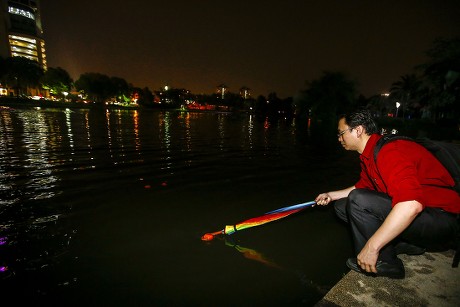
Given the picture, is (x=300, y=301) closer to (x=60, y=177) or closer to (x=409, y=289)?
(x=409, y=289)

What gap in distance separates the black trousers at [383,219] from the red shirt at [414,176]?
138mm

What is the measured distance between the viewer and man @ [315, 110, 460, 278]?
2236mm

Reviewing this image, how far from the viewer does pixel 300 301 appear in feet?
9.98

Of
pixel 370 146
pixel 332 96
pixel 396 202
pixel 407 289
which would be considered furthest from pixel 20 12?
pixel 407 289

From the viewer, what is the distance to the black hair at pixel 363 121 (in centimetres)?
300

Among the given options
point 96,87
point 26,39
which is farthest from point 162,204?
point 26,39

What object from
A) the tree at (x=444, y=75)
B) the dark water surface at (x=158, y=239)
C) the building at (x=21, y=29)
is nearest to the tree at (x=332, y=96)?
the tree at (x=444, y=75)

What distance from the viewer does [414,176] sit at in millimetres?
2205

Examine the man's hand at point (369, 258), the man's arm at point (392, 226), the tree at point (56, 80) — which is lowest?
the man's hand at point (369, 258)

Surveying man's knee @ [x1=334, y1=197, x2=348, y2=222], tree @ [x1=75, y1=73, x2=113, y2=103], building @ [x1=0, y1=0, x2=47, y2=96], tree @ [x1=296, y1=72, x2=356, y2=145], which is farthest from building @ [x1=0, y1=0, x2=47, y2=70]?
man's knee @ [x1=334, y1=197, x2=348, y2=222]

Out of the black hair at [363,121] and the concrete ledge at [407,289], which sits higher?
the black hair at [363,121]

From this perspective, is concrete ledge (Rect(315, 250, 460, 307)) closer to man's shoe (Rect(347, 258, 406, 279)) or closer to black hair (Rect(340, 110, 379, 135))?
man's shoe (Rect(347, 258, 406, 279))

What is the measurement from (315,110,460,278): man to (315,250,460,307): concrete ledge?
0.16 metres

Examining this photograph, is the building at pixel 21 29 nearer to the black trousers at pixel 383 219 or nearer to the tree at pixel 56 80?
the tree at pixel 56 80
